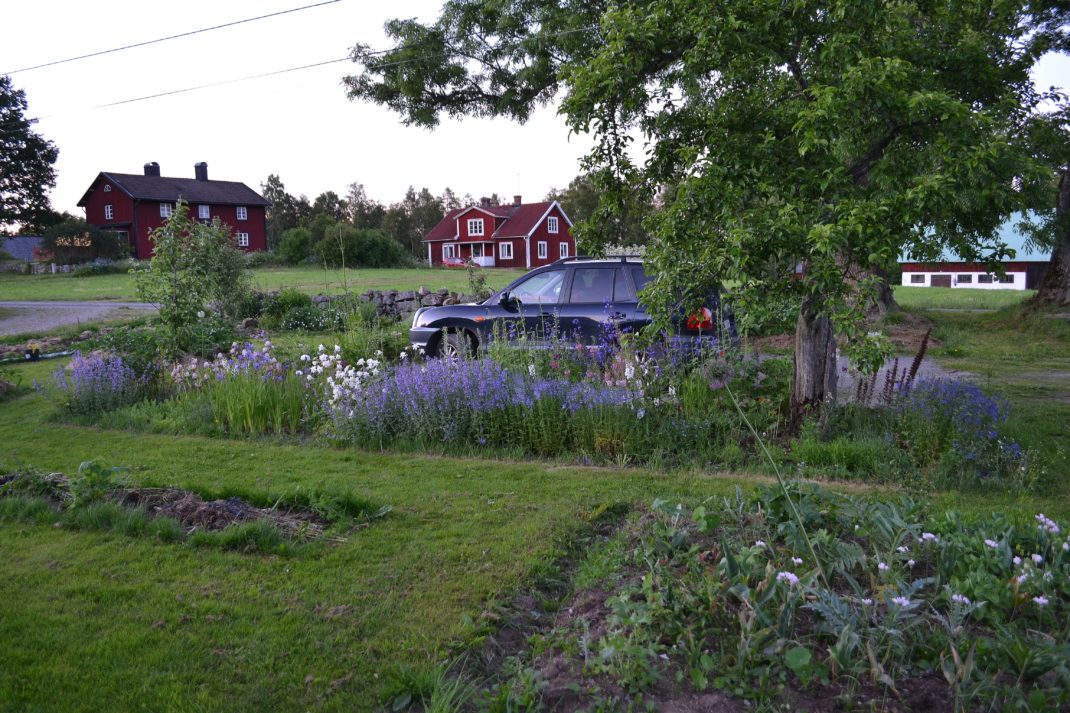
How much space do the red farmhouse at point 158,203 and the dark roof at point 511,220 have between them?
1471 cm

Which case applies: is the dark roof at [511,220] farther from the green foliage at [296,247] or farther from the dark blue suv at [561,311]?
the dark blue suv at [561,311]

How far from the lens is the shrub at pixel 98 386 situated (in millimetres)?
8969

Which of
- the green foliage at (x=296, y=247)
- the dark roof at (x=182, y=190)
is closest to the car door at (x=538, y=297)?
the green foliage at (x=296, y=247)

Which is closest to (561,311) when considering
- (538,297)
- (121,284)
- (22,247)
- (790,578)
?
(538,297)

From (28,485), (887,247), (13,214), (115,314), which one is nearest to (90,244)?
(13,214)

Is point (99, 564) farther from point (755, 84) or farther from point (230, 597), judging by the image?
point (755, 84)

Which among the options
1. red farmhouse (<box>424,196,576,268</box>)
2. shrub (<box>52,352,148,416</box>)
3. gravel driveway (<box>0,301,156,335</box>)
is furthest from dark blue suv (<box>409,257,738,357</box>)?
red farmhouse (<box>424,196,576,268</box>)

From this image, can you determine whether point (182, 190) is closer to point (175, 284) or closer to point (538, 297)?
point (175, 284)

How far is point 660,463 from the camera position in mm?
6258

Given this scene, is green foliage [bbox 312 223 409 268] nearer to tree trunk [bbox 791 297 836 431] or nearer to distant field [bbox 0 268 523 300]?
→ distant field [bbox 0 268 523 300]

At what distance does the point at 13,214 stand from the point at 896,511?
224ft

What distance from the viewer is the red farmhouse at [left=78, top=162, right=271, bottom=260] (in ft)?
186

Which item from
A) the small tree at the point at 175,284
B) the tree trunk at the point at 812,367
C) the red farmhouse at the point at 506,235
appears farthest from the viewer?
the red farmhouse at the point at 506,235

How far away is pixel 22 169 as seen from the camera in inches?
2275
